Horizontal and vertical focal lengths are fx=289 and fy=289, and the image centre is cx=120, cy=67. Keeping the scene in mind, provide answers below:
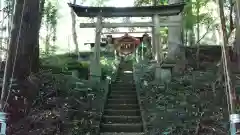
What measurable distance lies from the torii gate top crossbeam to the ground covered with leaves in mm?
3166

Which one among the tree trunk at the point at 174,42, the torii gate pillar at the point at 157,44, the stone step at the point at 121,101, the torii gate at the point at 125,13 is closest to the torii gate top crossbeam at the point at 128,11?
the torii gate at the point at 125,13

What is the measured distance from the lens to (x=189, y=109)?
7359 mm

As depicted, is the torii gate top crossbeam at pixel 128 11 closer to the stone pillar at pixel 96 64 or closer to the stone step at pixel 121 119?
the stone pillar at pixel 96 64

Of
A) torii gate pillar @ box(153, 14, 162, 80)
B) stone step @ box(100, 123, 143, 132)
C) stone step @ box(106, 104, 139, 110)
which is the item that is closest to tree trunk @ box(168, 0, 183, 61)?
torii gate pillar @ box(153, 14, 162, 80)

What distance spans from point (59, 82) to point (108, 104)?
1.74 meters

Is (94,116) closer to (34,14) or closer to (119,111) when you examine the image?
(119,111)

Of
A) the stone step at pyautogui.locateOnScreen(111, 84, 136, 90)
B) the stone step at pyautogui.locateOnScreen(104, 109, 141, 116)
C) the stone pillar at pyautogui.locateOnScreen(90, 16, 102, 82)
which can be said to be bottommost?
the stone step at pyautogui.locateOnScreen(104, 109, 141, 116)

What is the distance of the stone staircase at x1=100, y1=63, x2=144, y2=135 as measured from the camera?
7.88 m

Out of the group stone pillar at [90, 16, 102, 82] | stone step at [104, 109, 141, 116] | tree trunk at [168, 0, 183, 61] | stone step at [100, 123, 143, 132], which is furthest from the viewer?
tree trunk at [168, 0, 183, 61]

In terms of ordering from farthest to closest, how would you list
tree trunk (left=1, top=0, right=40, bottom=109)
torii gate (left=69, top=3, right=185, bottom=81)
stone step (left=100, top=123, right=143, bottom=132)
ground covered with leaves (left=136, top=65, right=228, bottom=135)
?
torii gate (left=69, top=3, right=185, bottom=81) → stone step (left=100, top=123, right=143, bottom=132) → tree trunk (left=1, top=0, right=40, bottom=109) → ground covered with leaves (left=136, top=65, right=228, bottom=135)

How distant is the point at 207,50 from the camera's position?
1664 cm

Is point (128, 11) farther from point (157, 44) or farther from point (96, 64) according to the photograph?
point (96, 64)

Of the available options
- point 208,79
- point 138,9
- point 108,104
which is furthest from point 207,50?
point 108,104

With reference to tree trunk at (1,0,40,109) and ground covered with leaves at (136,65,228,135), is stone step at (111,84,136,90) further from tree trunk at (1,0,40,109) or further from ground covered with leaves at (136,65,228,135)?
tree trunk at (1,0,40,109)
